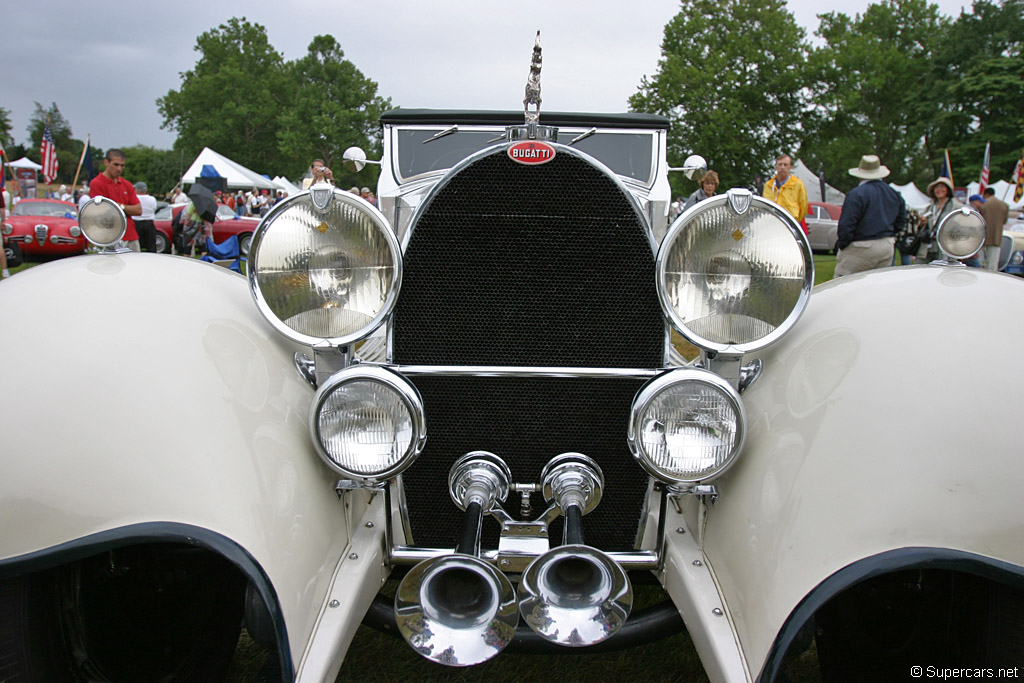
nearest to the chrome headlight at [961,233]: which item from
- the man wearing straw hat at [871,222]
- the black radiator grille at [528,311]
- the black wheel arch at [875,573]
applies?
the black radiator grille at [528,311]

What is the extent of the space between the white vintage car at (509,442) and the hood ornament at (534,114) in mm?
17

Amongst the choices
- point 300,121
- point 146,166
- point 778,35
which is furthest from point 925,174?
point 146,166

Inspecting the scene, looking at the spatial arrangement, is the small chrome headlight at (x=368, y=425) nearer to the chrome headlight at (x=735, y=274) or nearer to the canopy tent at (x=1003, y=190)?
the chrome headlight at (x=735, y=274)

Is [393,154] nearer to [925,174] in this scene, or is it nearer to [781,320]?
[781,320]

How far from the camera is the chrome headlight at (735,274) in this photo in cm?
166

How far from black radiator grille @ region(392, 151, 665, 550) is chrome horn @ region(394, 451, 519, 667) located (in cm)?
42

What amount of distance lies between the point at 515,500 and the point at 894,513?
94 centimetres

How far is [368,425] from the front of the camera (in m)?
1.59

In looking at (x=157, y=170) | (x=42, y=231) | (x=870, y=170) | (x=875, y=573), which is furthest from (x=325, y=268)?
(x=157, y=170)

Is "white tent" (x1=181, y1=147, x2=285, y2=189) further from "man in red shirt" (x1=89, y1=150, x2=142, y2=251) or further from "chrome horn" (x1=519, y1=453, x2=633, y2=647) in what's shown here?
"chrome horn" (x1=519, y1=453, x2=633, y2=647)

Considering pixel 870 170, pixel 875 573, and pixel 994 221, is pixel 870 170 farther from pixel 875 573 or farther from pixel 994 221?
pixel 875 573

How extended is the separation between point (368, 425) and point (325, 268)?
416mm

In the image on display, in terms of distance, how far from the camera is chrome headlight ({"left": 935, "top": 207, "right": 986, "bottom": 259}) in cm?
185

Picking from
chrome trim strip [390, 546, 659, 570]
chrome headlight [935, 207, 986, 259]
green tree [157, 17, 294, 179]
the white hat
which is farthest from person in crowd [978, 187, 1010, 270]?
green tree [157, 17, 294, 179]
